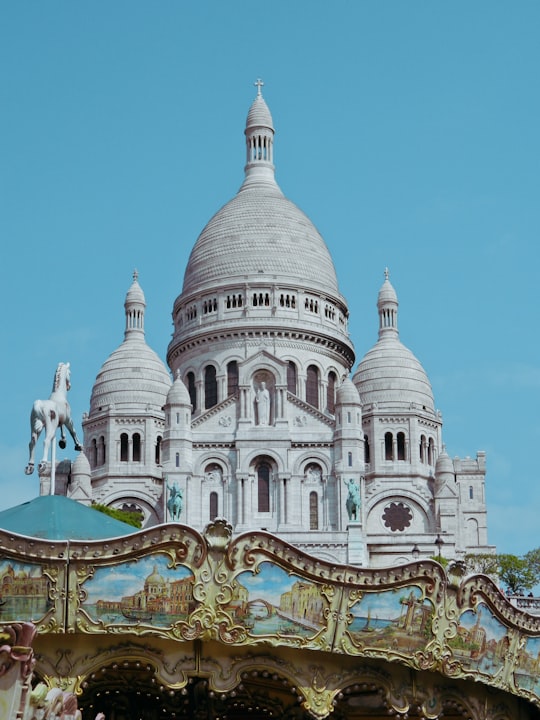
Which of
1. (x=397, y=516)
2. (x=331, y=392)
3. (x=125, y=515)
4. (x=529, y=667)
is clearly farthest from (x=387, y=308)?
(x=529, y=667)

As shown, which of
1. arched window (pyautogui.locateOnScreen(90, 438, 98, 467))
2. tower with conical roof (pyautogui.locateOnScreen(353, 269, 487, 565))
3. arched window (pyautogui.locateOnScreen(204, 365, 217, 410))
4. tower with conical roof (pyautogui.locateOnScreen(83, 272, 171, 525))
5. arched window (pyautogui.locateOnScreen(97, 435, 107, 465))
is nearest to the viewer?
tower with conical roof (pyautogui.locateOnScreen(353, 269, 487, 565))

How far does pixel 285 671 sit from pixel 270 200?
219 ft

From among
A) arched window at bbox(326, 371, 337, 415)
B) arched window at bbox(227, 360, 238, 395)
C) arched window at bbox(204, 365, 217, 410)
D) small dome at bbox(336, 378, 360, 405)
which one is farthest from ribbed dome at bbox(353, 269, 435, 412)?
arched window at bbox(204, 365, 217, 410)

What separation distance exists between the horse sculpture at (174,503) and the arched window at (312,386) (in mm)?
14962

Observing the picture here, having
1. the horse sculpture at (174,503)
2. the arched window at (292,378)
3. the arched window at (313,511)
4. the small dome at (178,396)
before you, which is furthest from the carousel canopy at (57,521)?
the arched window at (292,378)

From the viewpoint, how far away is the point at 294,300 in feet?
285

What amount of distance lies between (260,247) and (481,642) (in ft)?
200

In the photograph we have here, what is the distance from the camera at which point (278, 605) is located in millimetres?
26375

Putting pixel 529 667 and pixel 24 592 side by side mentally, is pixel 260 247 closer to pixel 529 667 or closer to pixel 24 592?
pixel 529 667

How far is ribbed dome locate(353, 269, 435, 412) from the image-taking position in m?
83.9

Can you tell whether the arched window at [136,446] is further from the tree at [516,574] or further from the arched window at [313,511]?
the tree at [516,574]

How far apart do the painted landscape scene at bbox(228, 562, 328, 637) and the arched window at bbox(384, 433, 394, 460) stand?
5546cm

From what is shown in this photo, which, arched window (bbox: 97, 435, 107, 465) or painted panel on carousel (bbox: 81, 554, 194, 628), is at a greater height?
arched window (bbox: 97, 435, 107, 465)

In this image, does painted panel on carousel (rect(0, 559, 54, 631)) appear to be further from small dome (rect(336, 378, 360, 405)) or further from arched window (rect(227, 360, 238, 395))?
arched window (rect(227, 360, 238, 395))
